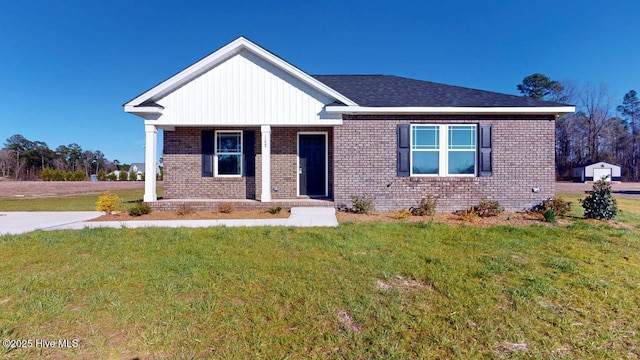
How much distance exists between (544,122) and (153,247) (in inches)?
422

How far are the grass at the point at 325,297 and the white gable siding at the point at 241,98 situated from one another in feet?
15.5

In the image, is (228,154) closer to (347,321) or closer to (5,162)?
(347,321)

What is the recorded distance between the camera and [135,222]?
25.3 feet

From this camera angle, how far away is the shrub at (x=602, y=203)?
7.68 m

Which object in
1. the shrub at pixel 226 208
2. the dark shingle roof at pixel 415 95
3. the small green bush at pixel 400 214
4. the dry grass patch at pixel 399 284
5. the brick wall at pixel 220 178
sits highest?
the dark shingle roof at pixel 415 95

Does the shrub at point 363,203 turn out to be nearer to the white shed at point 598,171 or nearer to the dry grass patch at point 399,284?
the dry grass patch at point 399,284

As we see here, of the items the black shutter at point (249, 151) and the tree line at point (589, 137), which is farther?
the tree line at point (589, 137)

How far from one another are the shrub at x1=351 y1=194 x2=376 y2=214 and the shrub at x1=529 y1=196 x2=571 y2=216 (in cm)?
462

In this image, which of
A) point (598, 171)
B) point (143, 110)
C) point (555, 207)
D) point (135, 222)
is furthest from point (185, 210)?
point (598, 171)

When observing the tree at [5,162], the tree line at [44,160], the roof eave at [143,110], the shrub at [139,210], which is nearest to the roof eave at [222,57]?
the roof eave at [143,110]

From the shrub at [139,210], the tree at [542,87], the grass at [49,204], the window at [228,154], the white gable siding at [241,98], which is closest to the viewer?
the shrub at [139,210]

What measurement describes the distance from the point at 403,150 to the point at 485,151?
2440 mm

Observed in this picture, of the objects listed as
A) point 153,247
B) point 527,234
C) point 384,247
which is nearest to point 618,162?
point 527,234

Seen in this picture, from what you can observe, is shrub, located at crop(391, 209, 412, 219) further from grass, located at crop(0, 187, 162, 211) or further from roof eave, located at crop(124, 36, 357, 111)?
grass, located at crop(0, 187, 162, 211)
